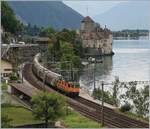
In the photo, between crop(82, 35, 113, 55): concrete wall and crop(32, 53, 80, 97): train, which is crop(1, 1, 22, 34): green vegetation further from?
crop(32, 53, 80, 97): train

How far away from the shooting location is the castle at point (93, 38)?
9131 cm

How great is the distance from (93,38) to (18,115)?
72885 mm

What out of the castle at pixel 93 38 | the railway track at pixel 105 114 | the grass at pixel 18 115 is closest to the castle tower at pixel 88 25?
the castle at pixel 93 38

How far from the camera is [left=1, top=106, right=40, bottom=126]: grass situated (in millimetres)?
19891

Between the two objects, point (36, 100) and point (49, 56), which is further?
point (49, 56)

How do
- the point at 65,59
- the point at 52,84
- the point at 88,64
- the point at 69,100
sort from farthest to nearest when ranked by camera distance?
the point at 88,64, the point at 65,59, the point at 52,84, the point at 69,100

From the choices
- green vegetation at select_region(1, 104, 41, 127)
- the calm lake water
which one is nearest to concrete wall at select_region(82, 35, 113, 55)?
the calm lake water

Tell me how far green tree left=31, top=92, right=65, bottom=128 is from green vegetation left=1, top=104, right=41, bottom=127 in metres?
0.76

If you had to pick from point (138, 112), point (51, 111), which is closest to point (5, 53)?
point (138, 112)

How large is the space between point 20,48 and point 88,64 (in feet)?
40.6

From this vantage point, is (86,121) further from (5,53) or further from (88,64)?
(88,64)

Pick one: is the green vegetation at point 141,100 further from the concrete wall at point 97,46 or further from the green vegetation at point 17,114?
the concrete wall at point 97,46

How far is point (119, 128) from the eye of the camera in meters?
18.5

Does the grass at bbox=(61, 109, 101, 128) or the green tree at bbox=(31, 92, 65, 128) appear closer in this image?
the green tree at bbox=(31, 92, 65, 128)
